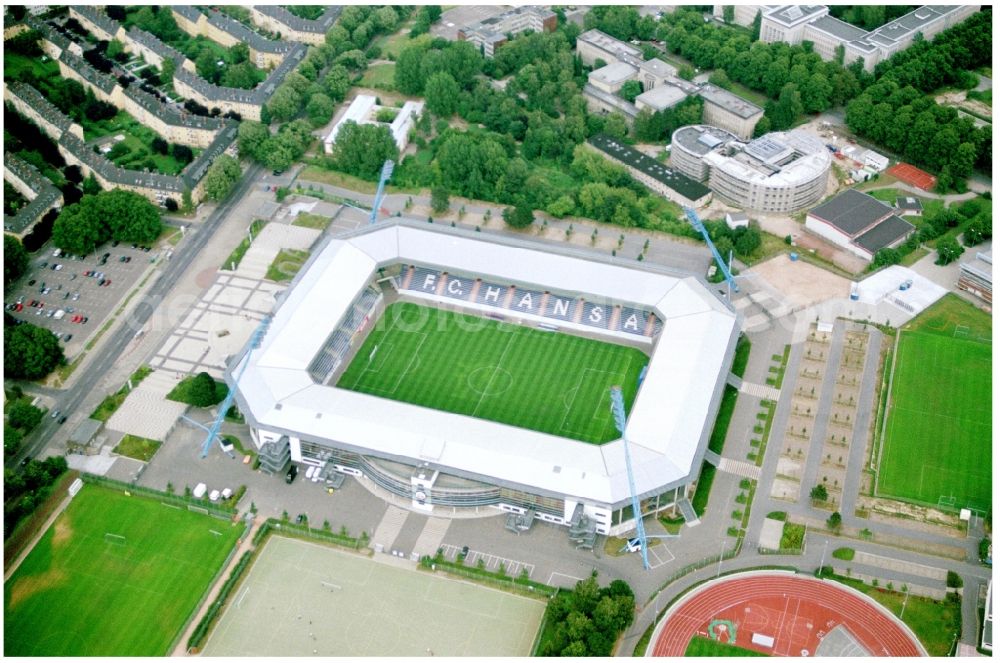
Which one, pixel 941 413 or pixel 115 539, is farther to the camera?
pixel 941 413

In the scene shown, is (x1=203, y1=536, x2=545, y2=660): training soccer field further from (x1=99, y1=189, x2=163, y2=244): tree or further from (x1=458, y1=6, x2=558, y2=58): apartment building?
(x1=458, y1=6, x2=558, y2=58): apartment building

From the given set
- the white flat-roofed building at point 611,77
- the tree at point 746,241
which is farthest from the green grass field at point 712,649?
the white flat-roofed building at point 611,77

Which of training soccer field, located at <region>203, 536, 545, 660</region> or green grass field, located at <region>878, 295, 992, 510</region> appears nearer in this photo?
training soccer field, located at <region>203, 536, 545, 660</region>

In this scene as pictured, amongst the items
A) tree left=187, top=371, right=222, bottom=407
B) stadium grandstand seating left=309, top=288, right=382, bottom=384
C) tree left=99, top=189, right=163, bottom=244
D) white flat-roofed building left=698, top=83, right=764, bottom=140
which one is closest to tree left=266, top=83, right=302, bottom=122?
tree left=99, top=189, right=163, bottom=244

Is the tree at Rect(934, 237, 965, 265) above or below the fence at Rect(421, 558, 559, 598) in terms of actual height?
above

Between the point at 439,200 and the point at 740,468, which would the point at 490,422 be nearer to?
the point at 740,468

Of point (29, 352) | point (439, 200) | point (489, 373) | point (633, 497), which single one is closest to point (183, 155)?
point (439, 200)
